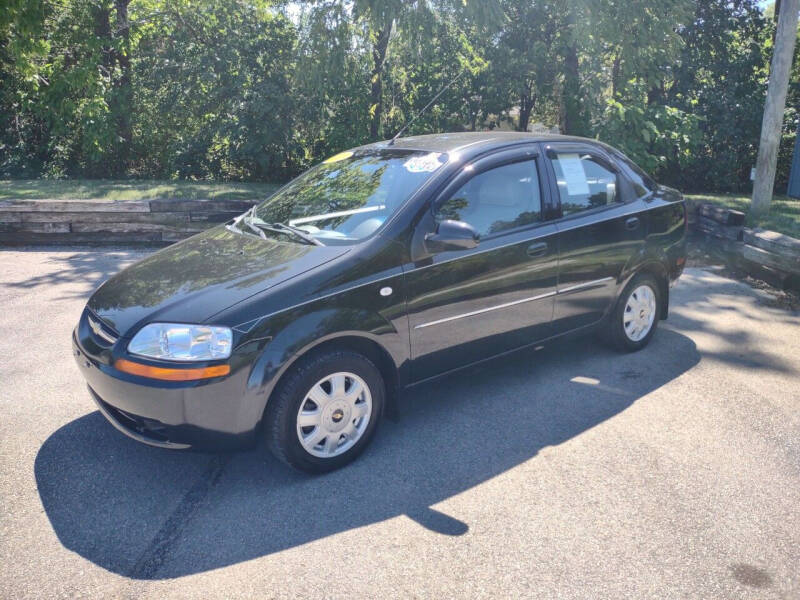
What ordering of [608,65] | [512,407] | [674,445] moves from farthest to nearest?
[608,65], [512,407], [674,445]

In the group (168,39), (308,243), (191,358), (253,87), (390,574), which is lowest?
(390,574)

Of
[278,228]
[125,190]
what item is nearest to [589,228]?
[278,228]

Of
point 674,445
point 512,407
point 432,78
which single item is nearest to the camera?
point 674,445

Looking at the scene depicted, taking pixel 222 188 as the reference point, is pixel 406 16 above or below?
above

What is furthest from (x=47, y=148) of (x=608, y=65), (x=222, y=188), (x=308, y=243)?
(x=308, y=243)

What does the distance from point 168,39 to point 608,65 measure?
8.21 metres

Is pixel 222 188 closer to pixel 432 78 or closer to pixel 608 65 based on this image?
pixel 432 78

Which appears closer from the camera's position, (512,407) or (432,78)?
(512,407)

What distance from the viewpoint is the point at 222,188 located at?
12555mm

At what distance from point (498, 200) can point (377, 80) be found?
867cm

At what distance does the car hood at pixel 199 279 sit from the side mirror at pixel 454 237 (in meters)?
0.55

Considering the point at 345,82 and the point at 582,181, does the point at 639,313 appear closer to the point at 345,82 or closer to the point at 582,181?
the point at 582,181

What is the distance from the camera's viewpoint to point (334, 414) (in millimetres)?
3756

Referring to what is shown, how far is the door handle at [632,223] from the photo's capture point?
524 cm
